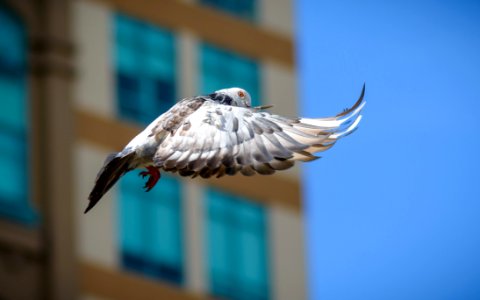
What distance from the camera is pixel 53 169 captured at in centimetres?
2919

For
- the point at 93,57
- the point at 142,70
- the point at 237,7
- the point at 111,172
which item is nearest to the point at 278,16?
the point at 237,7

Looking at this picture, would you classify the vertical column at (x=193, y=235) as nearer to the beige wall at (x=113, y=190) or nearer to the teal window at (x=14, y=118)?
the beige wall at (x=113, y=190)

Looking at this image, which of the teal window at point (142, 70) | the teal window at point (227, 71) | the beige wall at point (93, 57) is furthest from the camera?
the teal window at point (227, 71)

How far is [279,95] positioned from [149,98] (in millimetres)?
2931

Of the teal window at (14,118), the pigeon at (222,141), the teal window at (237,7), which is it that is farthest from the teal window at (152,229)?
the pigeon at (222,141)

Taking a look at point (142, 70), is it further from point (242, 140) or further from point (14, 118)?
point (242, 140)

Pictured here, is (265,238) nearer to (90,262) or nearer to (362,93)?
(90,262)

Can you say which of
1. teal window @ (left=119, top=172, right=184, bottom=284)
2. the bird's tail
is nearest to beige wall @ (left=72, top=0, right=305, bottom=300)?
teal window @ (left=119, top=172, right=184, bottom=284)

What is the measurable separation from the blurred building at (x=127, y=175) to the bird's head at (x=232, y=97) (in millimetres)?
13083

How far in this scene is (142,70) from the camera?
102 ft

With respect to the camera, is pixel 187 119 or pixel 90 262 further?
pixel 90 262

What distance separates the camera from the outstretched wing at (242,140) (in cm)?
1400

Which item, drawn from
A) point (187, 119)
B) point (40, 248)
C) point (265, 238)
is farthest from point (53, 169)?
point (187, 119)

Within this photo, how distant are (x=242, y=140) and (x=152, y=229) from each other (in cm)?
1595
